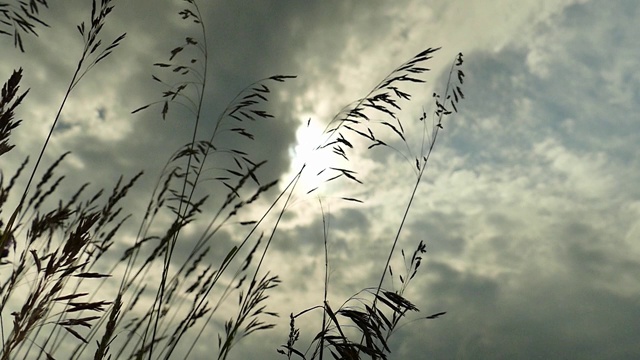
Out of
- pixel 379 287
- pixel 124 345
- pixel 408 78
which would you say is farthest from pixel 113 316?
pixel 408 78

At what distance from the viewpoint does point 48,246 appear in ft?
6.10

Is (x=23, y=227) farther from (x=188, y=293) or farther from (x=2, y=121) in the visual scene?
(x=188, y=293)

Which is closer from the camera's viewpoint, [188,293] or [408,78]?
[188,293]

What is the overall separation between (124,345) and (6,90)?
96 centimetres

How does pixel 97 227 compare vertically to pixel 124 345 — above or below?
above

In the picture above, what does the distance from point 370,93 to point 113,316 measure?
5.18 ft

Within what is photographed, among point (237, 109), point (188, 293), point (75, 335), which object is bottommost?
point (75, 335)

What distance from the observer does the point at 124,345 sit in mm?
1742

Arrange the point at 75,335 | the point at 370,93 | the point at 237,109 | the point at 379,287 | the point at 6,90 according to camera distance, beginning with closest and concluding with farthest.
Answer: the point at 75,335
the point at 6,90
the point at 379,287
the point at 237,109
the point at 370,93

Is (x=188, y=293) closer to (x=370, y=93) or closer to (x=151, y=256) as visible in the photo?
(x=151, y=256)

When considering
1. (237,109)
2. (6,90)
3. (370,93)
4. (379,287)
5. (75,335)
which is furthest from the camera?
(370,93)

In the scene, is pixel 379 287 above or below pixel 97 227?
above

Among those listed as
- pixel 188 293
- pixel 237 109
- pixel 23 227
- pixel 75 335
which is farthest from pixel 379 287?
pixel 23 227

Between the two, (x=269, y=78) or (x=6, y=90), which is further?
(x=269, y=78)
